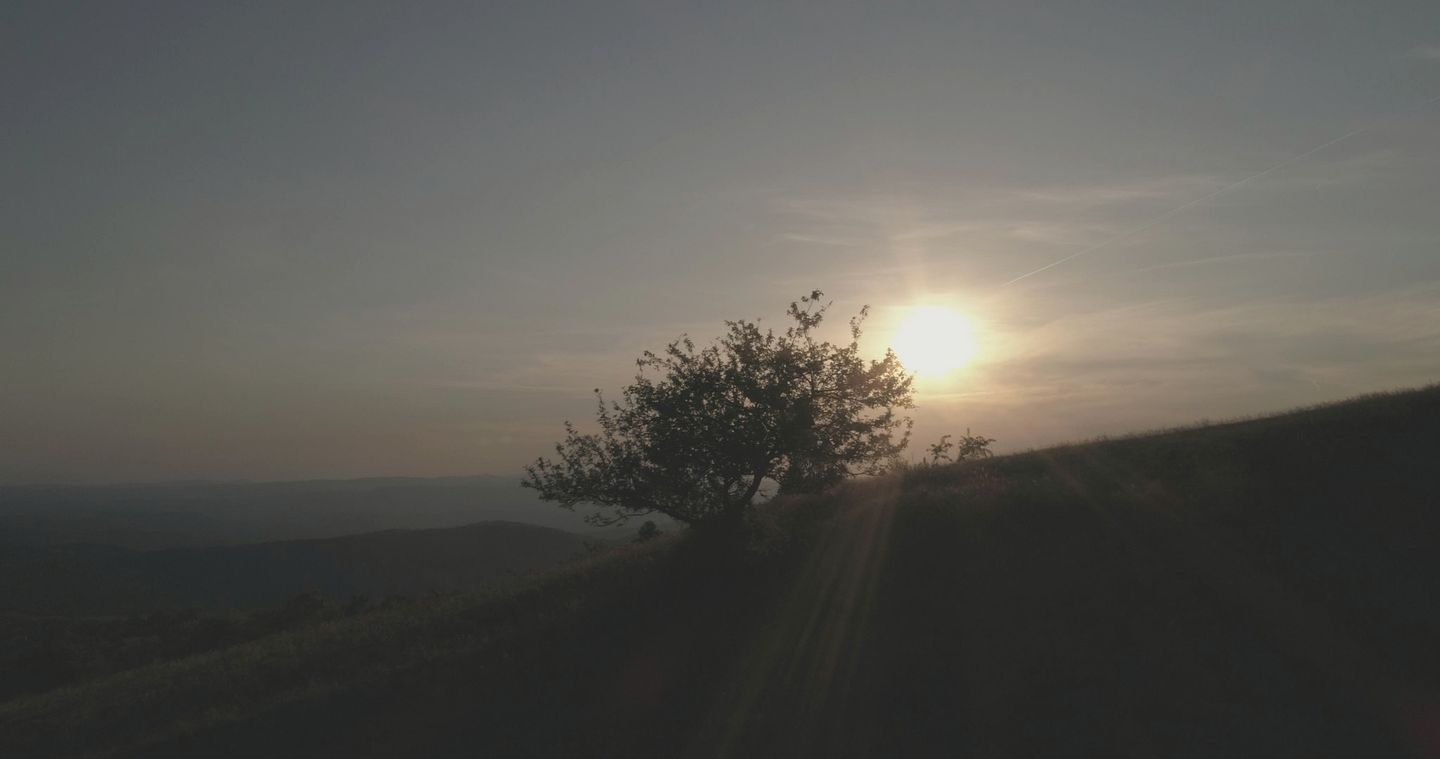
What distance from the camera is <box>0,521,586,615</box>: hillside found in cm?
11819

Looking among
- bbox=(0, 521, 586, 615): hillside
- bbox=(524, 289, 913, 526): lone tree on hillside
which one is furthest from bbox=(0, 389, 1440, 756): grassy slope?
bbox=(0, 521, 586, 615): hillside

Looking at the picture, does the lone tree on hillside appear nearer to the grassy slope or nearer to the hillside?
the grassy slope

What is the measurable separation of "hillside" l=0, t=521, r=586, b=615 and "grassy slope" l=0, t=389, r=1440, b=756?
93683mm

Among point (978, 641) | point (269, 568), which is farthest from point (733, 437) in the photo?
point (269, 568)

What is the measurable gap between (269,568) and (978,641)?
165 metres

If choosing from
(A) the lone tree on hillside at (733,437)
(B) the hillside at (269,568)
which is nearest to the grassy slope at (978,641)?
(A) the lone tree on hillside at (733,437)

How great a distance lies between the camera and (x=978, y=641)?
15.9 meters

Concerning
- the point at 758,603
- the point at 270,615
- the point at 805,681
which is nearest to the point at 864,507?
the point at 758,603

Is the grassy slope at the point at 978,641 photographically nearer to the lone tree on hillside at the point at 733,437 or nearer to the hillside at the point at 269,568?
the lone tree on hillside at the point at 733,437

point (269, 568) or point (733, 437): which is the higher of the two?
point (733, 437)

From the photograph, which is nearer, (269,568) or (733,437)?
(733,437)

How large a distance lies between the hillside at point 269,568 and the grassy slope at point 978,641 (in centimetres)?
9368

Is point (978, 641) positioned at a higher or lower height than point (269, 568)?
higher

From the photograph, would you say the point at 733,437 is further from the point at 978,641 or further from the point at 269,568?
the point at 269,568
